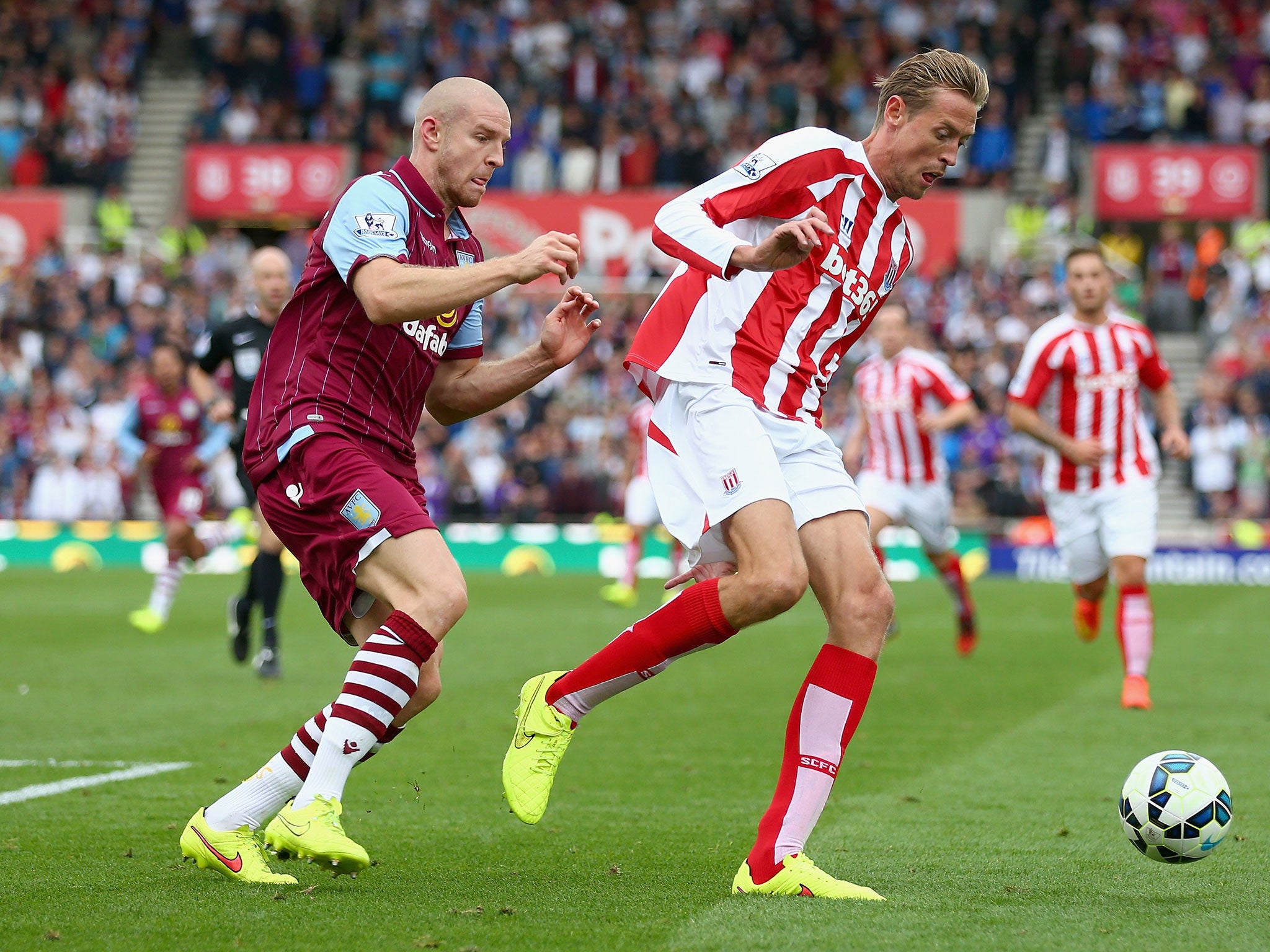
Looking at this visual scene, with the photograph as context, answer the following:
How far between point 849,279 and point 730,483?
2.48 feet

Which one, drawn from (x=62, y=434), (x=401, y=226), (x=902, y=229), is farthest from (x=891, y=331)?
(x=62, y=434)

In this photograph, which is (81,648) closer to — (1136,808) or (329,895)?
(329,895)

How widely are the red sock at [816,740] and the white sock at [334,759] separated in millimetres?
1132

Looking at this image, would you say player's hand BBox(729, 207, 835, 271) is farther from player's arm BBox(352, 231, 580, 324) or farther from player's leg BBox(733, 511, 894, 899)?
player's leg BBox(733, 511, 894, 899)

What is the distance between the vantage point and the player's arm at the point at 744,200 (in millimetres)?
4602

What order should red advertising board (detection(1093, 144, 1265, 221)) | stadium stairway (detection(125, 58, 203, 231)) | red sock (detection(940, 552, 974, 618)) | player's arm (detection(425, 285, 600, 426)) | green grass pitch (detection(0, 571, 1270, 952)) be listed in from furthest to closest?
1. stadium stairway (detection(125, 58, 203, 231))
2. red advertising board (detection(1093, 144, 1265, 221))
3. red sock (detection(940, 552, 974, 618))
4. player's arm (detection(425, 285, 600, 426))
5. green grass pitch (detection(0, 571, 1270, 952))

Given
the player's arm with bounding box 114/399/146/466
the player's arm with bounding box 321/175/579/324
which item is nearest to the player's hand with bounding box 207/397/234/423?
the player's arm with bounding box 114/399/146/466

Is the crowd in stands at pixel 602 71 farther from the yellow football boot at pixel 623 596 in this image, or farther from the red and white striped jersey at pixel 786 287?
the red and white striped jersey at pixel 786 287

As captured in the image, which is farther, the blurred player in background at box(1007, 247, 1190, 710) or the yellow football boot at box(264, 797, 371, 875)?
the blurred player in background at box(1007, 247, 1190, 710)

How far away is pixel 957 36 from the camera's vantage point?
29.1 metres

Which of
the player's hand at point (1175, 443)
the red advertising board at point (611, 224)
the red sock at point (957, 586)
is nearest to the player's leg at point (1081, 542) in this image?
the player's hand at point (1175, 443)

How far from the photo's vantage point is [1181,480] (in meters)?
23.8

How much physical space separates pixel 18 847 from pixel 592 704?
6.07 ft

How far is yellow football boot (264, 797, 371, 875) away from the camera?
433 cm
